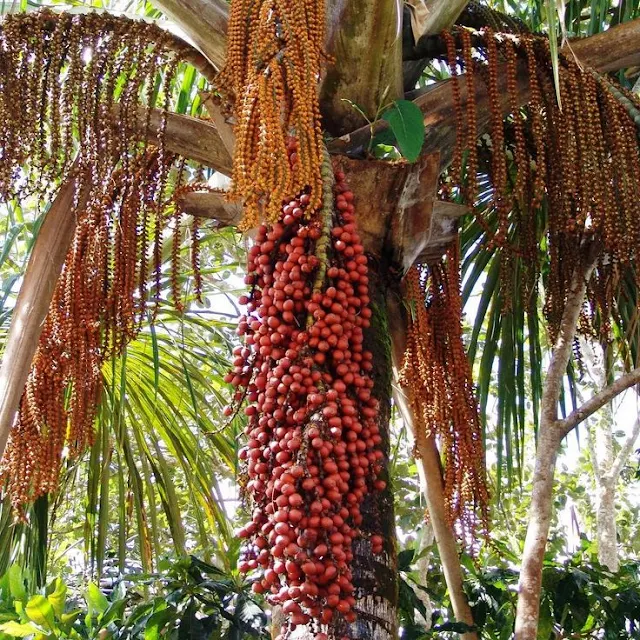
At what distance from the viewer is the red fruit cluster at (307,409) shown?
1.50 meters

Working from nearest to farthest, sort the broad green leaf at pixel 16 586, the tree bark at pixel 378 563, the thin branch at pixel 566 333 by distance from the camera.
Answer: the tree bark at pixel 378 563
the broad green leaf at pixel 16 586
the thin branch at pixel 566 333

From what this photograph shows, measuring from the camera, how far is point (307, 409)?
1.62 metres

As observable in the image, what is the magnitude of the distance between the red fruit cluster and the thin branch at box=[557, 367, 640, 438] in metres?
0.93

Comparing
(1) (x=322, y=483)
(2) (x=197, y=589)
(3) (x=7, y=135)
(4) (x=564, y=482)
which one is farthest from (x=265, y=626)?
(4) (x=564, y=482)

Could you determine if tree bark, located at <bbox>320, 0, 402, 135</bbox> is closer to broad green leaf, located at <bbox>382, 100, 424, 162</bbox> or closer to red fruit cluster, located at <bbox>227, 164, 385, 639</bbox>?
broad green leaf, located at <bbox>382, 100, 424, 162</bbox>

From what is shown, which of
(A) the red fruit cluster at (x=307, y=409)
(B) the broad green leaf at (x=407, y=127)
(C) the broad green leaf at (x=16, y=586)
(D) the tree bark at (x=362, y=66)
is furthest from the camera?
(C) the broad green leaf at (x=16, y=586)

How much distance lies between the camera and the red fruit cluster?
150 centimetres

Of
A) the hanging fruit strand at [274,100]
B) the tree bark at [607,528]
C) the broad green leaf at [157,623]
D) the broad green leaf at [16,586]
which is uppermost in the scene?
the hanging fruit strand at [274,100]

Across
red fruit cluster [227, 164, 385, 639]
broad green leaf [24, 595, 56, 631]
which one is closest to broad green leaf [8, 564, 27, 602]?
broad green leaf [24, 595, 56, 631]

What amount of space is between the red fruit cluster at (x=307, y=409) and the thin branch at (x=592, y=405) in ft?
3.04

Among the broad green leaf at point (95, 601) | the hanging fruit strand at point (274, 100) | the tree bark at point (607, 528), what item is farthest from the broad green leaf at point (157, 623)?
the tree bark at point (607, 528)

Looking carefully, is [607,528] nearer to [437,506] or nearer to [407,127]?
[437,506]

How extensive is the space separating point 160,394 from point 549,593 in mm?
1820

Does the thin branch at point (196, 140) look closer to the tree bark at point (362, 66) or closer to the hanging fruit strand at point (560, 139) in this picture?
the tree bark at point (362, 66)
